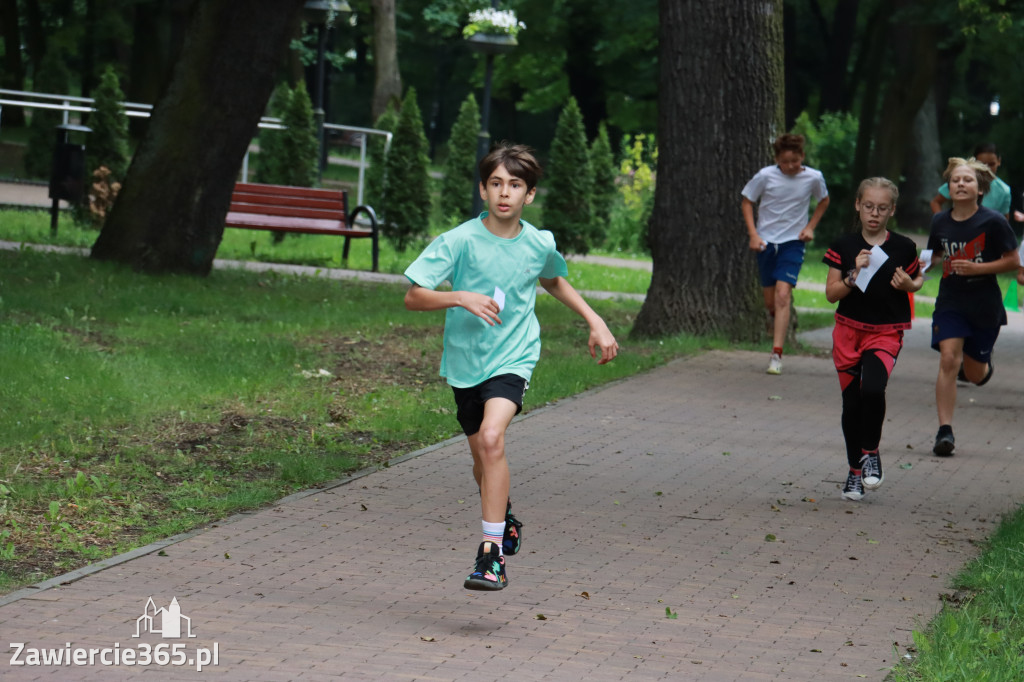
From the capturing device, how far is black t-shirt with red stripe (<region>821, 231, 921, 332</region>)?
7328 millimetres

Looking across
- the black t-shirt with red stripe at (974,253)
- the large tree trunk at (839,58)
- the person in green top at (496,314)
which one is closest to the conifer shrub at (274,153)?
the black t-shirt with red stripe at (974,253)

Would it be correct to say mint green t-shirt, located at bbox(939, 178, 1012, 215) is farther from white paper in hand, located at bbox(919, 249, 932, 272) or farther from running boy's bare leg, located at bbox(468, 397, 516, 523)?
running boy's bare leg, located at bbox(468, 397, 516, 523)

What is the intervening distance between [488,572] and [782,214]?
288 inches

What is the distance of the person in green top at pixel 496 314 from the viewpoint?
5242 millimetres

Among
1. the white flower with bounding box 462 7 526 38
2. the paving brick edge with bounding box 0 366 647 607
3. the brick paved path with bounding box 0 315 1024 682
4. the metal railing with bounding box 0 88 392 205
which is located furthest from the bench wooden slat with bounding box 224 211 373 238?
the paving brick edge with bounding box 0 366 647 607

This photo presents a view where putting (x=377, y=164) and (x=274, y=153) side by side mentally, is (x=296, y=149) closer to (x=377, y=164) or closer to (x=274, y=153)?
(x=274, y=153)

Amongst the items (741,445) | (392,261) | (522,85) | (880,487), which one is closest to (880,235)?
(880,487)

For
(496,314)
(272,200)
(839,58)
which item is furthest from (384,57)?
(496,314)

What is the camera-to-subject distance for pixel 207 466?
24.7 ft

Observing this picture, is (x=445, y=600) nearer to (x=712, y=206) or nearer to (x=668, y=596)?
(x=668, y=596)

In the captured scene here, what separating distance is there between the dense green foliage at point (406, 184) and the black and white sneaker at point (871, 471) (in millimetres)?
14556

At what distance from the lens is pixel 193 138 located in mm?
14617

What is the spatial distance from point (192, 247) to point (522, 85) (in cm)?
4202

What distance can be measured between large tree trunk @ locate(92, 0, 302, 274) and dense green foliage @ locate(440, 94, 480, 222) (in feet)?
40.8
